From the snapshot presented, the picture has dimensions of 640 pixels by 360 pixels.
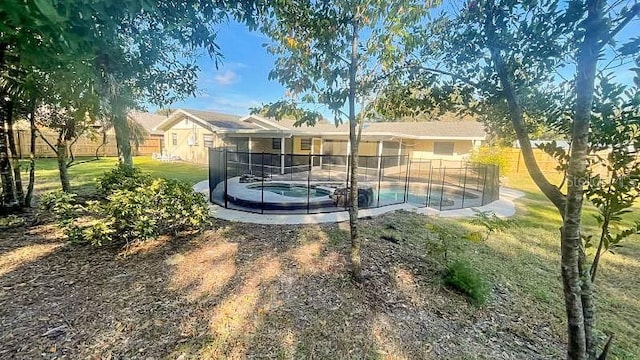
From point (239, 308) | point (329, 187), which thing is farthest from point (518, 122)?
point (329, 187)

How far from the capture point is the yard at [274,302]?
9.20ft

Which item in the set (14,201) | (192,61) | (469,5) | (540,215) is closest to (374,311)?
(469,5)

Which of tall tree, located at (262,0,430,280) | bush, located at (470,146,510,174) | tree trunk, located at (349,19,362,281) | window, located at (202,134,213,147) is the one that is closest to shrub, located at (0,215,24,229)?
tall tree, located at (262,0,430,280)

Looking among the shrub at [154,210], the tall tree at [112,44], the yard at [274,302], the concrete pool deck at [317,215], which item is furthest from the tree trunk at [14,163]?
the concrete pool deck at [317,215]

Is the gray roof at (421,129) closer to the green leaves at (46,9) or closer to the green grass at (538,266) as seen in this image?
the green grass at (538,266)

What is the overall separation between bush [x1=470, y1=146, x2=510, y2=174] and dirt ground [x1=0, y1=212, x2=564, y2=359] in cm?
1192

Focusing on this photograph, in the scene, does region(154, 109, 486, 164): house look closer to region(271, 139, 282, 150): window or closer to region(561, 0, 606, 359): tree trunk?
region(271, 139, 282, 150): window

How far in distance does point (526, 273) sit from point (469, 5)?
4.38 metres

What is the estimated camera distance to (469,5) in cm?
253

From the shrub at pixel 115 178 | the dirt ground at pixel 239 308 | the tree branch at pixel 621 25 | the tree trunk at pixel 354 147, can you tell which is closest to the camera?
the tree branch at pixel 621 25

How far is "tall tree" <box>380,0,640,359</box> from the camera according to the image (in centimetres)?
184

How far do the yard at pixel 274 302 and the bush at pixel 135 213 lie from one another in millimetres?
331

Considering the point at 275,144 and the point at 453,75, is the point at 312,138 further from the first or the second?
the point at 453,75

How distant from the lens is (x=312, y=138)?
61.3ft
